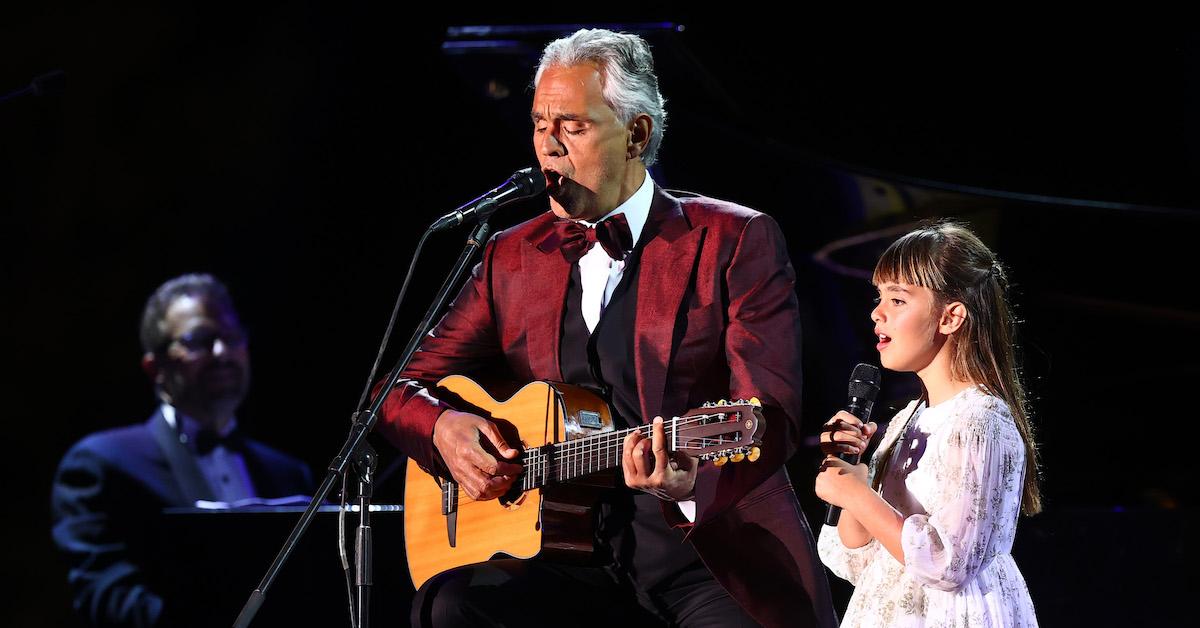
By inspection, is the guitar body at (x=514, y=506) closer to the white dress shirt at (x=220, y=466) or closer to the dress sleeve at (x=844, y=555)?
the dress sleeve at (x=844, y=555)

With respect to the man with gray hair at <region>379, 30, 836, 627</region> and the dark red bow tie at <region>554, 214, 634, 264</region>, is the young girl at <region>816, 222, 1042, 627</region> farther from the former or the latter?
the dark red bow tie at <region>554, 214, 634, 264</region>

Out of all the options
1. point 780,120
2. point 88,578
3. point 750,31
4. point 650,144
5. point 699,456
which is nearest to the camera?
point 699,456

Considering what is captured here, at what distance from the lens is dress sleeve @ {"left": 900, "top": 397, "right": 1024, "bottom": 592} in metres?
2.58

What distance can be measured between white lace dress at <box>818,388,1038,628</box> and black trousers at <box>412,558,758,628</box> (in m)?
0.40

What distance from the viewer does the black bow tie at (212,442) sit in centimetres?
744

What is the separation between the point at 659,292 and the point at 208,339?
17.5 feet

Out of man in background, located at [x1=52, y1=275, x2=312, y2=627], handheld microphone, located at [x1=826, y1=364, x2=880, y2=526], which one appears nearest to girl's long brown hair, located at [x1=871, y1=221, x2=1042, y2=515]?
handheld microphone, located at [x1=826, y1=364, x2=880, y2=526]

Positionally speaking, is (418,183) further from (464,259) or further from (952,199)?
(464,259)

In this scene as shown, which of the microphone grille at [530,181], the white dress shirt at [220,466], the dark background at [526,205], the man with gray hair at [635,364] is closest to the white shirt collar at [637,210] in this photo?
the man with gray hair at [635,364]

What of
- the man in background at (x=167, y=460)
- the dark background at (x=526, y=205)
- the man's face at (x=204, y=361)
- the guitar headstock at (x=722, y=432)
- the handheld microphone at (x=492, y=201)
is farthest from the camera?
the man's face at (x=204, y=361)

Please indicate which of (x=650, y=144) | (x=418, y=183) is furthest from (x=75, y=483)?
(x=650, y=144)

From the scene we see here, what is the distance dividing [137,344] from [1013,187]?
18.2ft

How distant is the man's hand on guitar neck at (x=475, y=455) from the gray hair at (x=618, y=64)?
2.96ft

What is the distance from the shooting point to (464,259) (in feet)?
9.68
